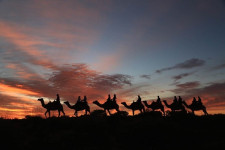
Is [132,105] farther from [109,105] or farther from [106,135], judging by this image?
[106,135]

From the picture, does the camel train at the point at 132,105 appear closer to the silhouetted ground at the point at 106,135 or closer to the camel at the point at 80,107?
the camel at the point at 80,107

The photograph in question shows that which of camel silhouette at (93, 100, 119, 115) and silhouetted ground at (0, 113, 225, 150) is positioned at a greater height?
camel silhouette at (93, 100, 119, 115)

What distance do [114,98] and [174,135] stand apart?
1376cm

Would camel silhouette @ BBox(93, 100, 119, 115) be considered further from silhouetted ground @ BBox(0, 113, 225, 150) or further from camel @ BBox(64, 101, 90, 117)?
silhouetted ground @ BBox(0, 113, 225, 150)

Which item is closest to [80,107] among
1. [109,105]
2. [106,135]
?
[109,105]

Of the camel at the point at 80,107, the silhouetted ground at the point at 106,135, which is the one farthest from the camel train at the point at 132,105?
the silhouetted ground at the point at 106,135

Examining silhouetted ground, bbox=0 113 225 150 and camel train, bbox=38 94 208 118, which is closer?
silhouetted ground, bbox=0 113 225 150

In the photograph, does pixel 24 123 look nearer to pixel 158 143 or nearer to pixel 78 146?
pixel 78 146

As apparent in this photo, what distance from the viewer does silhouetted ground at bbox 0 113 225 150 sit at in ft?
47.3

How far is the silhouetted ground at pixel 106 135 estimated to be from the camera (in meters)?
14.4

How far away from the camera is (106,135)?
16.6 meters

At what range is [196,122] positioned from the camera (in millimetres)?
22750

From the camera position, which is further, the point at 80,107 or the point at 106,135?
the point at 80,107

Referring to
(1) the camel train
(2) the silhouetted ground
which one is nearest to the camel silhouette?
(1) the camel train
